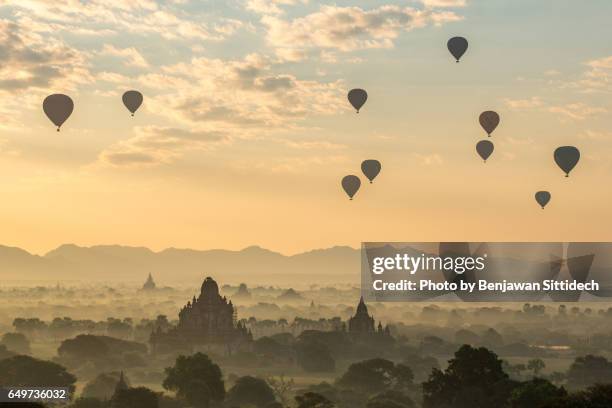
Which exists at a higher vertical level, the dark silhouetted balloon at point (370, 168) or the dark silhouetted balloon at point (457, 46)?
the dark silhouetted balloon at point (457, 46)

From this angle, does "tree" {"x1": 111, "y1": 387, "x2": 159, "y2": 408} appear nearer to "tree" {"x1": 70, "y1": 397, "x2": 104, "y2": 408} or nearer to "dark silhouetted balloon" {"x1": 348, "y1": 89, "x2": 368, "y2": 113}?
"tree" {"x1": 70, "y1": 397, "x2": 104, "y2": 408}

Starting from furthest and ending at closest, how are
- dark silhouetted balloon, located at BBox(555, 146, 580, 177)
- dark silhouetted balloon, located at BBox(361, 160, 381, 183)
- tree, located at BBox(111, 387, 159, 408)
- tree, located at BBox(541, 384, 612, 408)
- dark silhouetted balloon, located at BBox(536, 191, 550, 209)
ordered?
dark silhouetted balloon, located at BBox(536, 191, 550, 209), dark silhouetted balloon, located at BBox(361, 160, 381, 183), dark silhouetted balloon, located at BBox(555, 146, 580, 177), tree, located at BBox(111, 387, 159, 408), tree, located at BBox(541, 384, 612, 408)

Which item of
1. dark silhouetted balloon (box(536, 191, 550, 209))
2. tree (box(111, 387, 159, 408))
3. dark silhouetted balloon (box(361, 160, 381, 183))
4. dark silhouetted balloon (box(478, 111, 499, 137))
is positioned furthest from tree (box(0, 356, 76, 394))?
dark silhouetted balloon (box(536, 191, 550, 209))

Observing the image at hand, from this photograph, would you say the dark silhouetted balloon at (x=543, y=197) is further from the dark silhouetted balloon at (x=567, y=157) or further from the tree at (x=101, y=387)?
the tree at (x=101, y=387)

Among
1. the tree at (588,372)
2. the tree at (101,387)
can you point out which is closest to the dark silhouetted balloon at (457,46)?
the tree at (588,372)

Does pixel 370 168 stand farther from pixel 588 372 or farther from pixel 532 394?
pixel 588 372

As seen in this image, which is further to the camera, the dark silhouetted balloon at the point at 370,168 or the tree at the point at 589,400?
the dark silhouetted balloon at the point at 370,168

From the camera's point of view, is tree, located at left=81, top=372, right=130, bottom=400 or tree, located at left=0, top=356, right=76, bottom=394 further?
tree, located at left=81, top=372, right=130, bottom=400

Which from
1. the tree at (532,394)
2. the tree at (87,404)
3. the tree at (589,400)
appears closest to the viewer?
the tree at (589,400)
